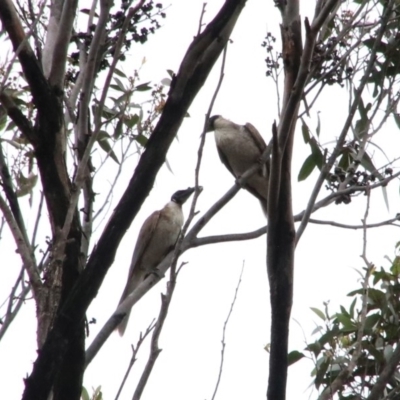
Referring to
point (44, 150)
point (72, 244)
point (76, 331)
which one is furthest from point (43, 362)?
point (44, 150)

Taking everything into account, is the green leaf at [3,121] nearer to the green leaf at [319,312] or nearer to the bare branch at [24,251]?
the bare branch at [24,251]

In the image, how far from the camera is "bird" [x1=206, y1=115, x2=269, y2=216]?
203 inches

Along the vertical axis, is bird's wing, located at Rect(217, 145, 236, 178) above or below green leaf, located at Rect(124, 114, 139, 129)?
above

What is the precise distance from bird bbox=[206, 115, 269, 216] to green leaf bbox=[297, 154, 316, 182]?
1.38 metres

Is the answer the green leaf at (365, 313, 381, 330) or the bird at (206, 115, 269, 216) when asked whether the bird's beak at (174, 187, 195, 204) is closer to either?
the bird at (206, 115, 269, 216)

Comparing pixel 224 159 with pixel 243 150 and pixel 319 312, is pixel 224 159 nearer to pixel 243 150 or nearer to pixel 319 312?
pixel 243 150

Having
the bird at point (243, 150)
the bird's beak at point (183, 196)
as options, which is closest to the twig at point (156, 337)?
the bird at point (243, 150)

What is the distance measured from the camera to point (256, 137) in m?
5.29

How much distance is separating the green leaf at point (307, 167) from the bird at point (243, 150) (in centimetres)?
138

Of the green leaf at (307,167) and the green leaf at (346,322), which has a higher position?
the green leaf at (307,167)

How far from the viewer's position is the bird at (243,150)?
5.17m

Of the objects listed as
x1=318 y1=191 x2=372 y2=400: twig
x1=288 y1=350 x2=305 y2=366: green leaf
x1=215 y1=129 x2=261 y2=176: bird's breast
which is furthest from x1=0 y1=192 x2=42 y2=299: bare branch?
x1=215 y1=129 x2=261 y2=176: bird's breast

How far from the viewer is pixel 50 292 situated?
7.00 feet

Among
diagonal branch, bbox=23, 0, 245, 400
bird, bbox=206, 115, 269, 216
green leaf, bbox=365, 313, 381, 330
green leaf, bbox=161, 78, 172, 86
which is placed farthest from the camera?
bird, bbox=206, 115, 269, 216
